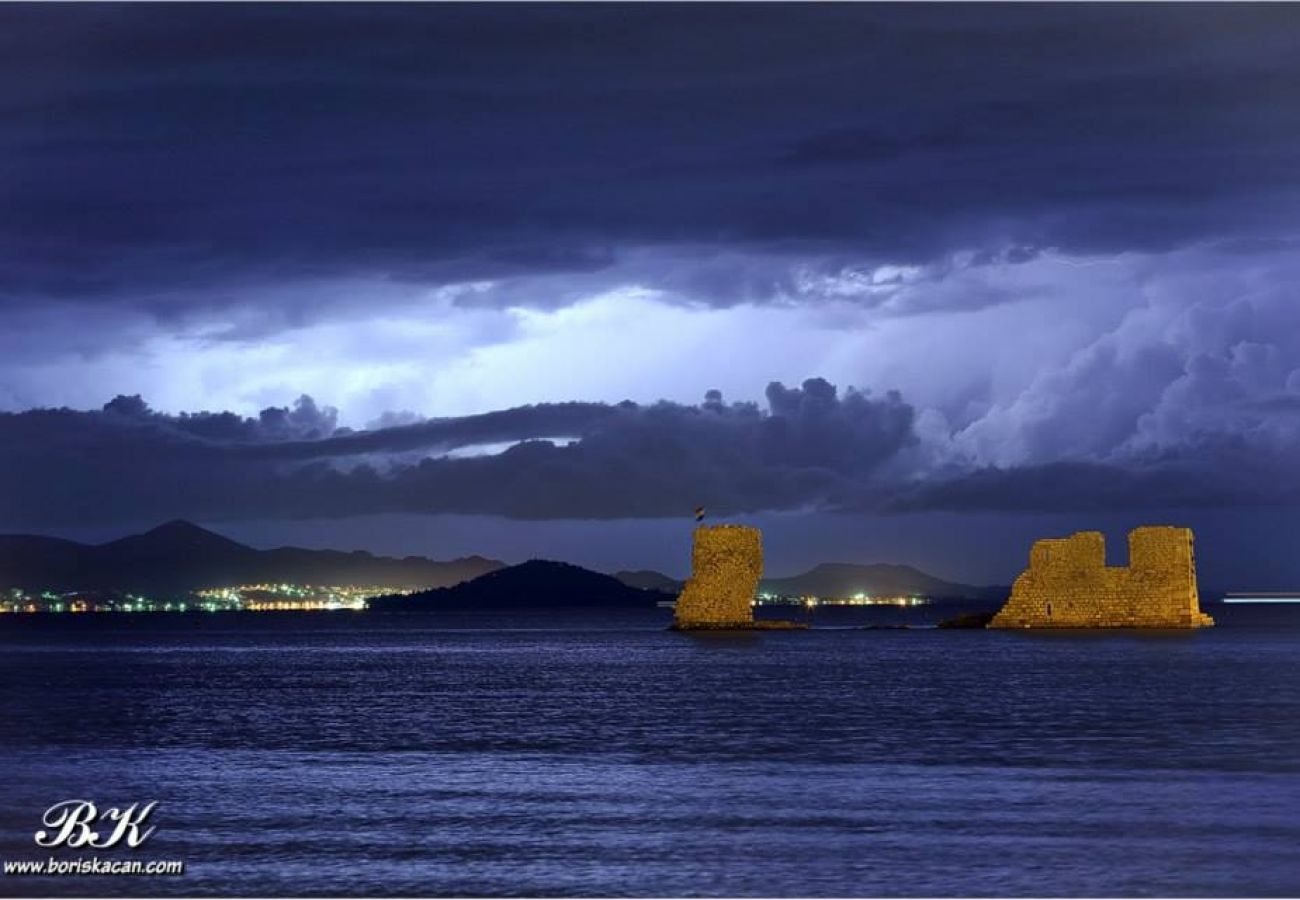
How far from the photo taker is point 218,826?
36344 millimetres

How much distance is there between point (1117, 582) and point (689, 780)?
87.3m

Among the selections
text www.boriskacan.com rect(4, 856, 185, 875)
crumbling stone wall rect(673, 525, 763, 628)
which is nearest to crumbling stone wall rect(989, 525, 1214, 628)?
crumbling stone wall rect(673, 525, 763, 628)

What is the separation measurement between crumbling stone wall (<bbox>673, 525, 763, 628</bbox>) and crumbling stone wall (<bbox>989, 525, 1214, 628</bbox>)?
20195 mm

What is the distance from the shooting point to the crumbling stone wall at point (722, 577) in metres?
127

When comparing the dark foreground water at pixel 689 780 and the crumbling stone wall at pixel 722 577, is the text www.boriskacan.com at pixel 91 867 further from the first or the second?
the crumbling stone wall at pixel 722 577

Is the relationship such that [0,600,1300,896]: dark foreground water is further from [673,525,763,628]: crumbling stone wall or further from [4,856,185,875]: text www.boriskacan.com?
[673,525,763,628]: crumbling stone wall

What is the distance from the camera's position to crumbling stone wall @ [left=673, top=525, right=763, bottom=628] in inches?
5005

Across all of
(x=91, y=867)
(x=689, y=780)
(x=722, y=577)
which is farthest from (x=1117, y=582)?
(x=91, y=867)

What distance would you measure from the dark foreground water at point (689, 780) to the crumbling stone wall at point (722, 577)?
111 ft

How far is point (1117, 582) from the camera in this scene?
126 metres

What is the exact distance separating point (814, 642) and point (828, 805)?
108776mm

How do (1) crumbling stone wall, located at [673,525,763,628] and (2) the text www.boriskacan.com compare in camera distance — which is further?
(1) crumbling stone wall, located at [673,525,763,628]

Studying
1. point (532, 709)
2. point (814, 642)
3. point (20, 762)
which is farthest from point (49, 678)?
point (814, 642)

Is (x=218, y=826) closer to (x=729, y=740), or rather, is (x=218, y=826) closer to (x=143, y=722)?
(x=729, y=740)
